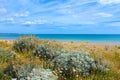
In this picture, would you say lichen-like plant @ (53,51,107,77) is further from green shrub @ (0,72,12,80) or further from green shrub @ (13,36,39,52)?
green shrub @ (13,36,39,52)

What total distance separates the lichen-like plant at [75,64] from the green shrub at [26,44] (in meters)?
4.10

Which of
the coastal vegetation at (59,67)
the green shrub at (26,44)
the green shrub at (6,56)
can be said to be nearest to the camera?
the coastal vegetation at (59,67)

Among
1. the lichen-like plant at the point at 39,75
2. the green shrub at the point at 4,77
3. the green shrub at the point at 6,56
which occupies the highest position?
the green shrub at the point at 6,56

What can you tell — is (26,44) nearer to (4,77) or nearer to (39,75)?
(4,77)

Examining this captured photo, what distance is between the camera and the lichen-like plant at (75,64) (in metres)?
10.9

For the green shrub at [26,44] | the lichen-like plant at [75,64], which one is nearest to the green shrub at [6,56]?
the green shrub at [26,44]

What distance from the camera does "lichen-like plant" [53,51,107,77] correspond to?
10.9 meters

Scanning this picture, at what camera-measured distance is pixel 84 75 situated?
10828mm

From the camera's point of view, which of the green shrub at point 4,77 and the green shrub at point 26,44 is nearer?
the green shrub at point 4,77

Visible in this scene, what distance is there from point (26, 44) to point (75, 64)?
5220 mm

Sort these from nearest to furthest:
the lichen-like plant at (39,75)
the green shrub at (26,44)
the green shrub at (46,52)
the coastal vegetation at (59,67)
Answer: the lichen-like plant at (39,75), the coastal vegetation at (59,67), the green shrub at (46,52), the green shrub at (26,44)

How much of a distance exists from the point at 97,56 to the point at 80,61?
4.15 feet

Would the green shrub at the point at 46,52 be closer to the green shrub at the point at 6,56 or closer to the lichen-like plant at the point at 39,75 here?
the green shrub at the point at 6,56

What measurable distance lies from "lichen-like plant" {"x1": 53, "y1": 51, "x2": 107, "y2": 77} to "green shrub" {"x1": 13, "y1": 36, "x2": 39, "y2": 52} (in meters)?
4.10
